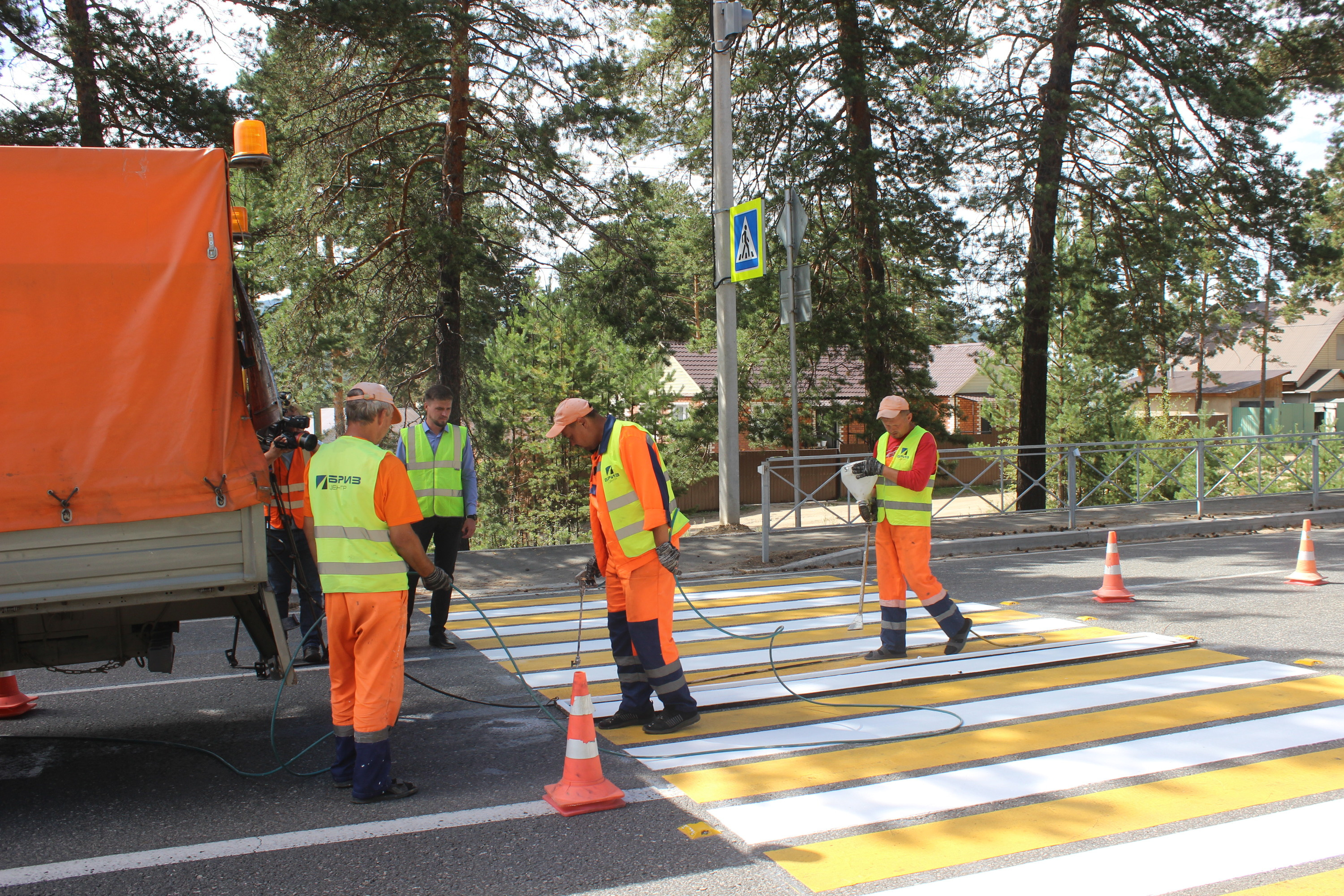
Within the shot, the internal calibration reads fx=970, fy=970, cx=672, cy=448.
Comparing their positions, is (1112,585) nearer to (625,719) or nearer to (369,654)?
(625,719)

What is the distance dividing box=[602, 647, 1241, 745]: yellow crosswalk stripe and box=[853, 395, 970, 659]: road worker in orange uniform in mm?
638

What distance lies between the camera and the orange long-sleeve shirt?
5203 mm

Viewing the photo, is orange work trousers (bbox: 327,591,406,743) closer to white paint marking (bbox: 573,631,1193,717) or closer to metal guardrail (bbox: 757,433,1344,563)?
white paint marking (bbox: 573,631,1193,717)

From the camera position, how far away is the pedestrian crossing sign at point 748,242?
12.8 meters

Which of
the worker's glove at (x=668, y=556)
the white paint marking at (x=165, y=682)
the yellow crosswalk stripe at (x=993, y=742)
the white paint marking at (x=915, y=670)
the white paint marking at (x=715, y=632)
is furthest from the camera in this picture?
the white paint marking at (x=715, y=632)

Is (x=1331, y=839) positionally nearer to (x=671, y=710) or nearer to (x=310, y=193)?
(x=671, y=710)

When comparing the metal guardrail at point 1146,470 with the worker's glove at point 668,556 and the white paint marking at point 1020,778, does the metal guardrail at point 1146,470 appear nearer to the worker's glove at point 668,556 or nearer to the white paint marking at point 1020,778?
the worker's glove at point 668,556

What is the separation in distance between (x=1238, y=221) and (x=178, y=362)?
1805 centimetres

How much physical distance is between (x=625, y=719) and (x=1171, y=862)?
9.22ft

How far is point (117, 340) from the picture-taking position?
4.47 metres

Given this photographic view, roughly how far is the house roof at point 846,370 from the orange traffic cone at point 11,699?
31.3 ft

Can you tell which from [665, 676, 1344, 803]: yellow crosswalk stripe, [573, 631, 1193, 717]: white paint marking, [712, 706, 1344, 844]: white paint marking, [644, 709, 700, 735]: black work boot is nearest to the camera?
[712, 706, 1344, 844]: white paint marking

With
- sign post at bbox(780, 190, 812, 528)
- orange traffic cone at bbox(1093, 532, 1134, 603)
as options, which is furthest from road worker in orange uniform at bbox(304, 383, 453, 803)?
sign post at bbox(780, 190, 812, 528)

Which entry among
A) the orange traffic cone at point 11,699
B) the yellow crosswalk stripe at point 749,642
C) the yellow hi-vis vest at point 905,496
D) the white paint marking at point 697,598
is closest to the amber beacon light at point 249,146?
the orange traffic cone at point 11,699
